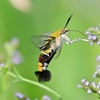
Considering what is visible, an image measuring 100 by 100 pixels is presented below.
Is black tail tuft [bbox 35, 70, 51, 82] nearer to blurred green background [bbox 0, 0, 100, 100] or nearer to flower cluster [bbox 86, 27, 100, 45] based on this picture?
flower cluster [bbox 86, 27, 100, 45]

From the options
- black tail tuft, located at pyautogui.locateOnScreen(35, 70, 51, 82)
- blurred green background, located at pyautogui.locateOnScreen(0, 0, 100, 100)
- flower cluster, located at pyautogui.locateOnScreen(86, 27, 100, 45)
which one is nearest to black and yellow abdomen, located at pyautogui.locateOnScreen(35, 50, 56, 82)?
black tail tuft, located at pyautogui.locateOnScreen(35, 70, 51, 82)

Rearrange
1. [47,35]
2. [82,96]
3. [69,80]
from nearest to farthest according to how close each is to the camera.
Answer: [47,35], [82,96], [69,80]

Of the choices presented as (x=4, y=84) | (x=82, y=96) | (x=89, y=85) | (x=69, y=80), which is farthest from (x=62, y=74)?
(x=89, y=85)

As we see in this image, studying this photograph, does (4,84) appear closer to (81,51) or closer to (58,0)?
(81,51)

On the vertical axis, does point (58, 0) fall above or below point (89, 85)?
above

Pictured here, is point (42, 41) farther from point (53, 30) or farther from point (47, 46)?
point (53, 30)
